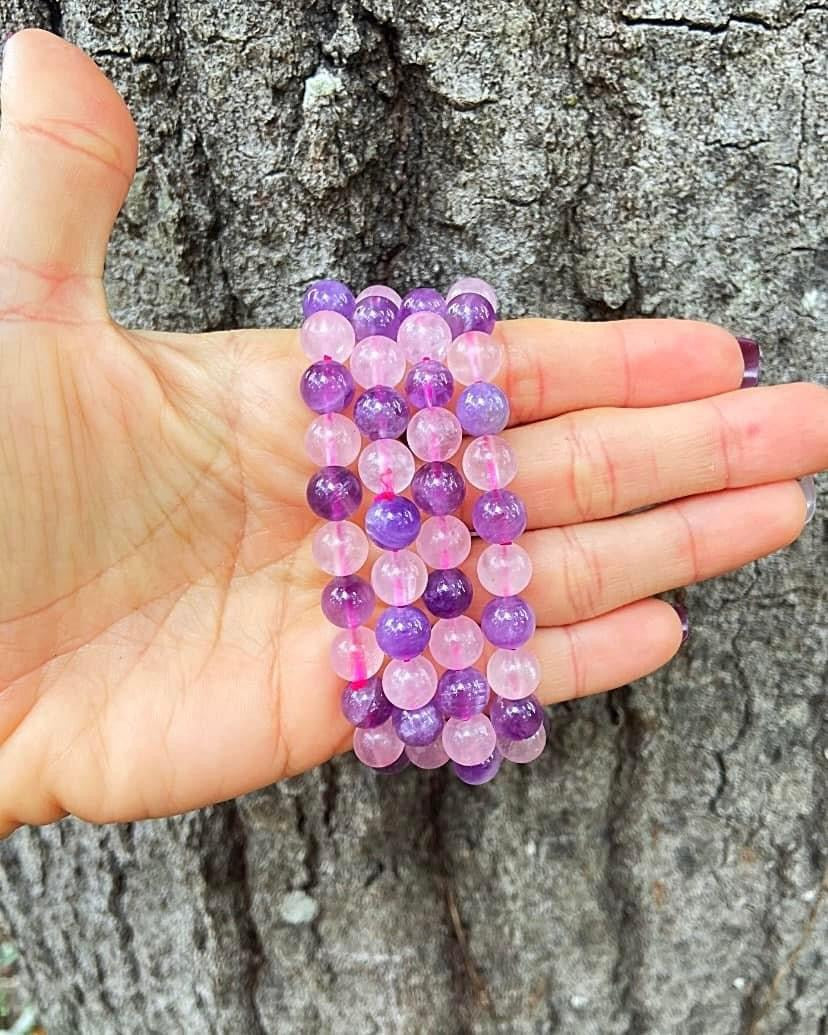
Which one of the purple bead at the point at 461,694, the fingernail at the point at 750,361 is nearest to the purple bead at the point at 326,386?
the purple bead at the point at 461,694

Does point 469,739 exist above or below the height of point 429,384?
below

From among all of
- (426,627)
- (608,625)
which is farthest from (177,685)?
(608,625)

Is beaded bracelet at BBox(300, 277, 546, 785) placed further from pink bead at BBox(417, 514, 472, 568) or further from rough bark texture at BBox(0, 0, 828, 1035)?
rough bark texture at BBox(0, 0, 828, 1035)

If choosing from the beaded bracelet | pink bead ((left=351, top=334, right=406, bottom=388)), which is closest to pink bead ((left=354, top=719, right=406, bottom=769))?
the beaded bracelet

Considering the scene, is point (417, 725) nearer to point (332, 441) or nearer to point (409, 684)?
point (409, 684)

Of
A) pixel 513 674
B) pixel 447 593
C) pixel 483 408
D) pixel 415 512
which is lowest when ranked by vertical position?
pixel 513 674

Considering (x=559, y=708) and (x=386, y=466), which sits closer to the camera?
(x=386, y=466)

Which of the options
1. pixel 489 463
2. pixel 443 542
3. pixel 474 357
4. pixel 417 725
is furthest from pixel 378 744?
pixel 474 357

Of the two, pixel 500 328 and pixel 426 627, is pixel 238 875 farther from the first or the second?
pixel 500 328
